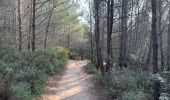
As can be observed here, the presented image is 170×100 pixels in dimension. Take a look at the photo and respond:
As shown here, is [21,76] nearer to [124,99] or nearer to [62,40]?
[124,99]

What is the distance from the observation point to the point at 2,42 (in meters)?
15.7


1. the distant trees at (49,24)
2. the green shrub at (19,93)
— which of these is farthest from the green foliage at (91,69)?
the green shrub at (19,93)

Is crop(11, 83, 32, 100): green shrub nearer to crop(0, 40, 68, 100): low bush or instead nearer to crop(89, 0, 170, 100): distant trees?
crop(0, 40, 68, 100): low bush

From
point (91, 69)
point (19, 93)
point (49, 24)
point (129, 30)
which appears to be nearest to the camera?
point (19, 93)

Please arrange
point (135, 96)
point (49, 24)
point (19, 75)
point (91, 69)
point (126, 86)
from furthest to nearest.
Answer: point (49, 24)
point (91, 69)
point (126, 86)
point (19, 75)
point (135, 96)

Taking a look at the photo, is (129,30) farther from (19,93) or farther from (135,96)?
(19,93)

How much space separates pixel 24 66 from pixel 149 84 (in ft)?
18.6

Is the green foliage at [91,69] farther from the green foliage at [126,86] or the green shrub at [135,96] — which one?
the green shrub at [135,96]

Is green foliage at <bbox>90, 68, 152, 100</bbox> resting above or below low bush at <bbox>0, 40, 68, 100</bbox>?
below

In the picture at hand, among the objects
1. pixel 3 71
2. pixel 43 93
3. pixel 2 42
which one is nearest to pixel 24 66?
pixel 43 93

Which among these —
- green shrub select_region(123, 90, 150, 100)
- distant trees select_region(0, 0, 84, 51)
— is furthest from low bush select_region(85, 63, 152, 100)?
distant trees select_region(0, 0, 84, 51)

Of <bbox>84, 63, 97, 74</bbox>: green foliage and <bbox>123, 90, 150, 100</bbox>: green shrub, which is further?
<bbox>84, 63, 97, 74</bbox>: green foliage

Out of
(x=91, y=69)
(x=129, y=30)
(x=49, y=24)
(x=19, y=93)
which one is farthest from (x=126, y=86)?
(x=49, y=24)

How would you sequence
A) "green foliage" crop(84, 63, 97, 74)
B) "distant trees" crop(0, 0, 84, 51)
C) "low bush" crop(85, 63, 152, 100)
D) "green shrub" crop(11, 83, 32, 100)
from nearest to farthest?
1. "green shrub" crop(11, 83, 32, 100)
2. "low bush" crop(85, 63, 152, 100)
3. "green foliage" crop(84, 63, 97, 74)
4. "distant trees" crop(0, 0, 84, 51)
